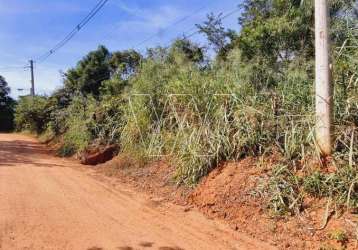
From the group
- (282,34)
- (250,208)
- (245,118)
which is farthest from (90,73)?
(250,208)

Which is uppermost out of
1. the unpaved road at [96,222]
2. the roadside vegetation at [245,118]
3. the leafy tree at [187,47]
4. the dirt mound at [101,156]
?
the leafy tree at [187,47]

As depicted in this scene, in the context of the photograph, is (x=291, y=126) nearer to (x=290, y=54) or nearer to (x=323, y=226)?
(x=323, y=226)

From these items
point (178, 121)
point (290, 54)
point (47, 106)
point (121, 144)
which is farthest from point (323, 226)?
point (47, 106)

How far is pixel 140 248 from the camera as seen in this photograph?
4.50 metres

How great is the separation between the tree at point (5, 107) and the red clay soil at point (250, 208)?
32.0 m

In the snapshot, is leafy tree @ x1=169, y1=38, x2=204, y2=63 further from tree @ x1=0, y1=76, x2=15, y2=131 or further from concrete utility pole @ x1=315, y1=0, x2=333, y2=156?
tree @ x1=0, y1=76, x2=15, y2=131

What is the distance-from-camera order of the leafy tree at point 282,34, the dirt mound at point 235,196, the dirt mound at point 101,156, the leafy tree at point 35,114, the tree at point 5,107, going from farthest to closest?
the tree at point 5,107 < the leafy tree at point 35,114 < the leafy tree at point 282,34 < the dirt mound at point 101,156 < the dirt mound at point 235,196

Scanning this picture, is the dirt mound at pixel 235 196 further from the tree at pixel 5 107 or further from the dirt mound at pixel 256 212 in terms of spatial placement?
the tree at pixel 5 107

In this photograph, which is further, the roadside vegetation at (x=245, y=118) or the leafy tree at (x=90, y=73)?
the leafy tree at (x=90, y=73)

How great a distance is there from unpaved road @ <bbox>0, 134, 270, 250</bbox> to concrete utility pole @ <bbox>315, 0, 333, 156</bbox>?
1.81 meters

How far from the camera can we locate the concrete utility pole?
18.5 ft

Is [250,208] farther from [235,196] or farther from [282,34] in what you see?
[282,34]

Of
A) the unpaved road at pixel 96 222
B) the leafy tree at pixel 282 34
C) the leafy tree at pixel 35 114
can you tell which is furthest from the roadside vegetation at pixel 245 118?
the leafy tree at pixel 35 114

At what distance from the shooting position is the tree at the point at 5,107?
3659 centimetres
